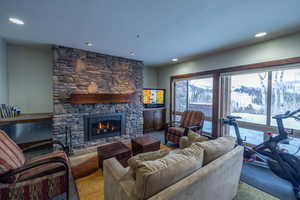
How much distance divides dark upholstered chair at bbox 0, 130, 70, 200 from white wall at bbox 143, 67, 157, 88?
13.9ft

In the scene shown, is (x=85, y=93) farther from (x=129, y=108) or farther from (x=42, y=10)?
(x=42, y=10)

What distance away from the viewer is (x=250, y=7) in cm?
173

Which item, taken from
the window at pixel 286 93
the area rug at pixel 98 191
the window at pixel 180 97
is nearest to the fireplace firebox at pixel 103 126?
the area rug at pixel 98 191

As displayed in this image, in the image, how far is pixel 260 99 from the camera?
115 inches

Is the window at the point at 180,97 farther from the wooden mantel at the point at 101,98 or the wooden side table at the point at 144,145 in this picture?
the wooden side table at the point at 144,145

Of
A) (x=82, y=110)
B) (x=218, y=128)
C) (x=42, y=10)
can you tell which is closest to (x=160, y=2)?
(x=42, y=10)

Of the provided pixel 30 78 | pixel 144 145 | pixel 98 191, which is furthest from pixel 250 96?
pixel 30 78

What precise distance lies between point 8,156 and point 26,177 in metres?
0.31

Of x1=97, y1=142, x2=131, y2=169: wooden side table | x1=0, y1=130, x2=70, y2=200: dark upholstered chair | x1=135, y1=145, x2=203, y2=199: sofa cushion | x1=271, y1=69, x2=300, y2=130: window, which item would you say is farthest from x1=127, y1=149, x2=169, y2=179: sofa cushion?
x1=271, y1=69, x2=300, y2=130: window

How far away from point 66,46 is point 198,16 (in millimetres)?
3013

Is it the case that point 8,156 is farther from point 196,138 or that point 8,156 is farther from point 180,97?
point 180,97

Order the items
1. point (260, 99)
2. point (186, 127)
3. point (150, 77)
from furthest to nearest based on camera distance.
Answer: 1. point (150, 77)
2. point (186, 127)
3. point (260, 99)

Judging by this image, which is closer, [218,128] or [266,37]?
[266,37]

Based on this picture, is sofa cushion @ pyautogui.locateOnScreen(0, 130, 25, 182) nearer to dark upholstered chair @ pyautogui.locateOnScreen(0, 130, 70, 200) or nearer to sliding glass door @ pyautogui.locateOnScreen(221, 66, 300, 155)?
dark upholstered chair @ pyautogui.locateOnScreen(0, 130, 70, 200)
